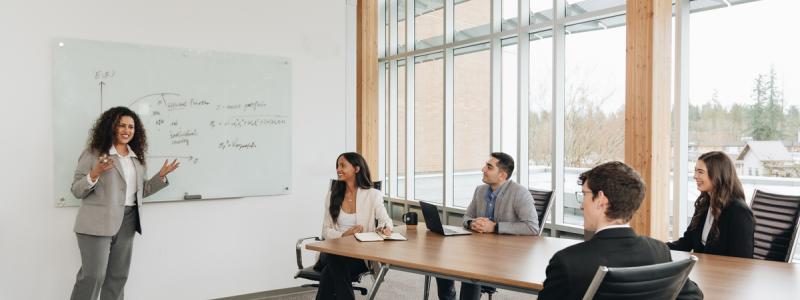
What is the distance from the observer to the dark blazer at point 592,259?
5.47 feet

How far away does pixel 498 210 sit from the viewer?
370 cm

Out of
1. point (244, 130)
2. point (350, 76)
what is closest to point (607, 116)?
point (350, 76)

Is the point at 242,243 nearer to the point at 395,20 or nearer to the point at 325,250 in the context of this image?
the point at 325,250

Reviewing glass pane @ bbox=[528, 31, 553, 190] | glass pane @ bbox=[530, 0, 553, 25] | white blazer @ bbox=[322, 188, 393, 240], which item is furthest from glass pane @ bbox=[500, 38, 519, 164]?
white blazer @ bbox=[322, 188, 393, 240]

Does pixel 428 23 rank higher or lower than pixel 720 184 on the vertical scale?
higher

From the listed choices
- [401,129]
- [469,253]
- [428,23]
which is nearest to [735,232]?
[469,253]

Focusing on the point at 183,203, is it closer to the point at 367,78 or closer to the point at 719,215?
the point at 719,215

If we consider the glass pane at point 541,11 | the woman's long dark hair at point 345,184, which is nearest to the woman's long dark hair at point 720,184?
the woman's long dark hair at point 345,184

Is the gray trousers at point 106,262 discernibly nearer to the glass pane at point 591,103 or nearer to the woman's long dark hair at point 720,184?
the woman's long dark hair at point 720,184

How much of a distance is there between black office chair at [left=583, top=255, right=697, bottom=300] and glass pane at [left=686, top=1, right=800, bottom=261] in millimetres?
3049

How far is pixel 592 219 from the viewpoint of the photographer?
1824mm

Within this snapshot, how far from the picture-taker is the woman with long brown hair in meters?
2.75

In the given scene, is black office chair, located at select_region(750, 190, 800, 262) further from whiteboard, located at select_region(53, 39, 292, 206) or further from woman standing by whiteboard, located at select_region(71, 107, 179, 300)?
woman standing by whiteboard, located at select_region(71, 107, 179, 300)

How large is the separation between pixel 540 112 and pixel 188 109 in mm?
3621
